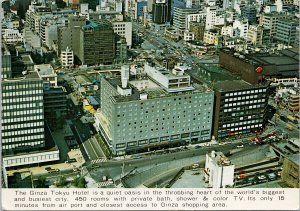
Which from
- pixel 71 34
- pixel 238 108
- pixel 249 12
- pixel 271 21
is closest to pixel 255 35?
pixel 271 21

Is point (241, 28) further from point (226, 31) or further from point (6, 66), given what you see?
point (6, 66)

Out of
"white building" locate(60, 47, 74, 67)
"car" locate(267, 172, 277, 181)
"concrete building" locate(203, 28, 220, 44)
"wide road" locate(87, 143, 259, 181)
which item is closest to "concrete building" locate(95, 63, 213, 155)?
"wide road" locate(87, 143, 259, 181)

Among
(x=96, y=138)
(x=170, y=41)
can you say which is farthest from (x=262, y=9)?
(x=96, y=138)

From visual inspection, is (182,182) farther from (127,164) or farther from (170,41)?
(170,41)

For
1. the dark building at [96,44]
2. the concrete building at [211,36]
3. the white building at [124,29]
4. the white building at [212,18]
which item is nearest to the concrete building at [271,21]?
the white building at [212,18]

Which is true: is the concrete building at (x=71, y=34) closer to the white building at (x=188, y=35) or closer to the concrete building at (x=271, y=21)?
the white building at (x=188, y=35)

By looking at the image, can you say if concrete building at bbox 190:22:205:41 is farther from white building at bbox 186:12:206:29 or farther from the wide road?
the wide road

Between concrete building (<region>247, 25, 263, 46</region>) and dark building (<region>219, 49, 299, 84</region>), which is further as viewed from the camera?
concrete building (<region>247, 25, 263, 46</region>)
